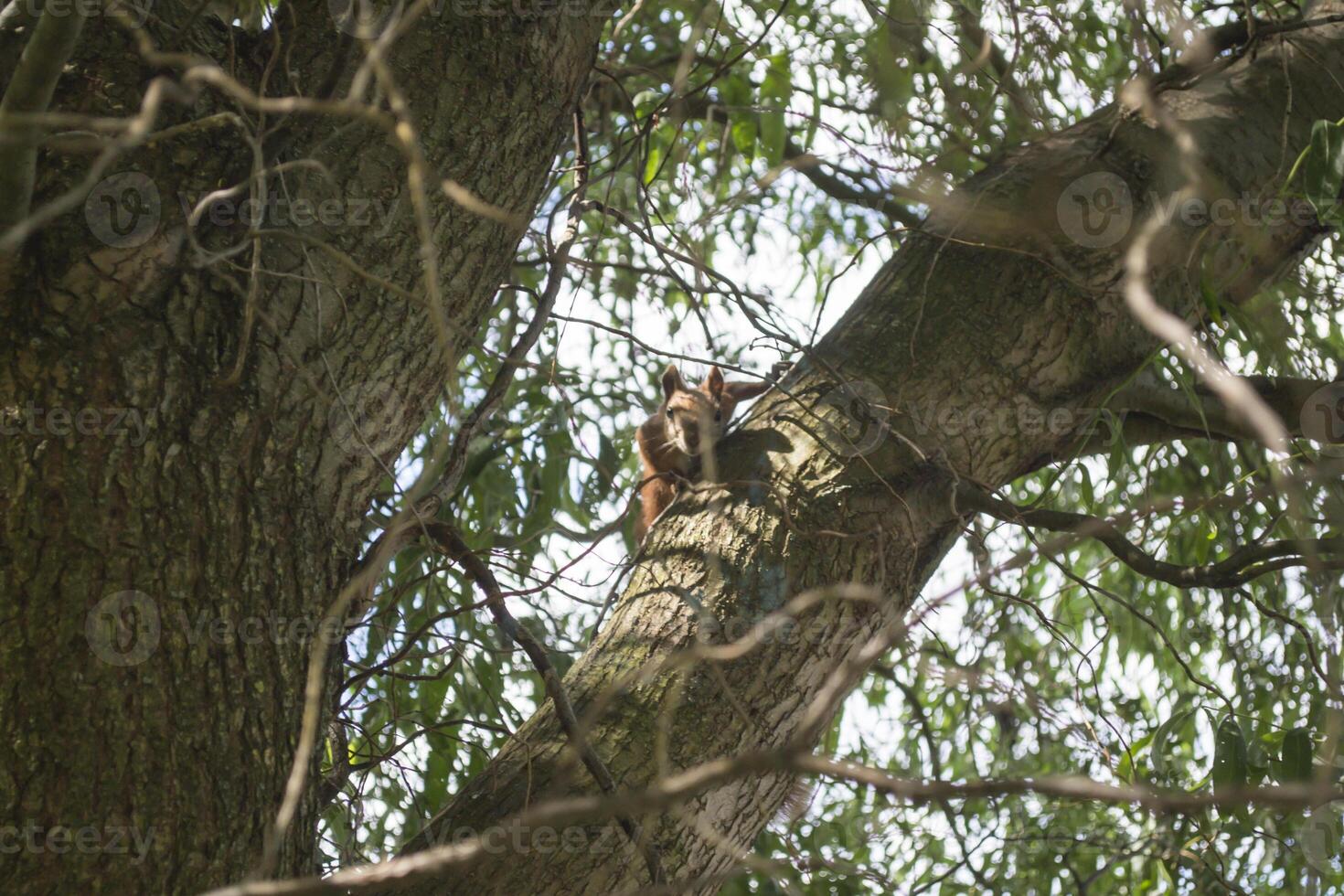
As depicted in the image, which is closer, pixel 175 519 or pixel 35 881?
pixel 35 881

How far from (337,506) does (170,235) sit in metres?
0.46

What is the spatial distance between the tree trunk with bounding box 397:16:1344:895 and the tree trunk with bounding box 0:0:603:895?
1.34ft

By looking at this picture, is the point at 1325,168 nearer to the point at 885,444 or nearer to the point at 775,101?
the point at 885,444

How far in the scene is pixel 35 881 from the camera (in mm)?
1336

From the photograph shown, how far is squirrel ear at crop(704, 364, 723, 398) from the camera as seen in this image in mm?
4887

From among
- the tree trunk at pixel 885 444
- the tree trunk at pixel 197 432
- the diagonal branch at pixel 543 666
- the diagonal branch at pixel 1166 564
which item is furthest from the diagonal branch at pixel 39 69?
the diagonal branch at pixel 1166 564

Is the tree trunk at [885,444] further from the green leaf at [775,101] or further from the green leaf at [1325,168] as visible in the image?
the green leaf at [775,101]

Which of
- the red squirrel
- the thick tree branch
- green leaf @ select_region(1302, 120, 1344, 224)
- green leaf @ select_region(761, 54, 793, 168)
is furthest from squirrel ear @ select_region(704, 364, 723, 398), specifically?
the thick tree branch

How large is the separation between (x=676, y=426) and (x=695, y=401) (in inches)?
6.7

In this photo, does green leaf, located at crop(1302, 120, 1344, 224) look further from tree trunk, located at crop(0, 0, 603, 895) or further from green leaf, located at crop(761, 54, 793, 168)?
tree trunk, located at crop(0, 0, 603, 895)

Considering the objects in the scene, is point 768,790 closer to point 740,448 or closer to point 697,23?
point 740,448

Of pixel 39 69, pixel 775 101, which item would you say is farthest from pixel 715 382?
pixel 39 69

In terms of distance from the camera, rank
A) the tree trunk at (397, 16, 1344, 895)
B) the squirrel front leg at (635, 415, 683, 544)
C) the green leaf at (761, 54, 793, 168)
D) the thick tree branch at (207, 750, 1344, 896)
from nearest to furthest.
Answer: the thick tree branch at (207, 750, 1344, 896), the tree trunk at (397, 16, 1344, 895), the green leaf at (761, 54, 793, 168), the squirrel front leg at (635, 415, 683, 544)

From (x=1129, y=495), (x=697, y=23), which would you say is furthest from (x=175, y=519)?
(x=1129, y=495)
